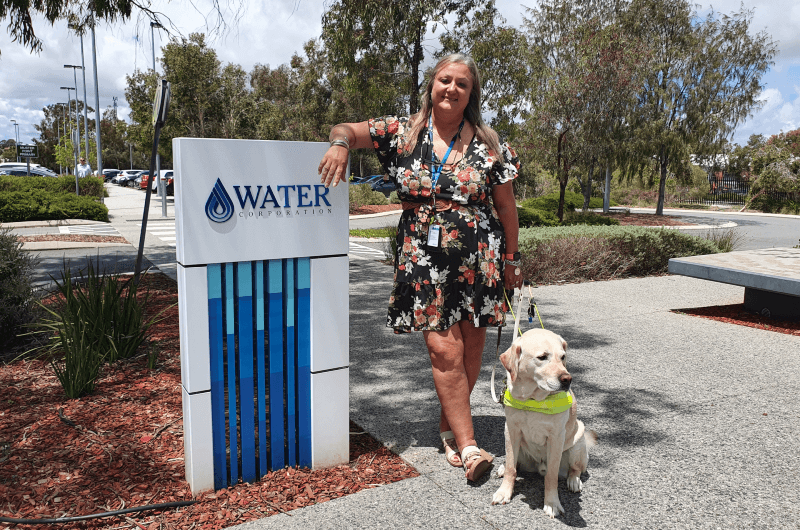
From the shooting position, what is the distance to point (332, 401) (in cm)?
283

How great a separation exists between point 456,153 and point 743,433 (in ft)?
A: 7.59

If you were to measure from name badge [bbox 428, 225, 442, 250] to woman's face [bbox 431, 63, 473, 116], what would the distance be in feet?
1.87

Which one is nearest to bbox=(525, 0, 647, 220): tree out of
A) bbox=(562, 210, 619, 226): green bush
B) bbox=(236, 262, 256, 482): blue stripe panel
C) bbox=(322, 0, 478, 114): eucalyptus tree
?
bbox=(562, 210, 619, 226): green bush

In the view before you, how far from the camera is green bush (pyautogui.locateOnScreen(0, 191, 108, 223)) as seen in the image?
16.4 m

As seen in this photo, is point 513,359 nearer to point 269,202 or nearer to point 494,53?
point 269,202

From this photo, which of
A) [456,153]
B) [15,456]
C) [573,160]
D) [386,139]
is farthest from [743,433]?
[573,160]

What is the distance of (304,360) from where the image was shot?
9.03ft

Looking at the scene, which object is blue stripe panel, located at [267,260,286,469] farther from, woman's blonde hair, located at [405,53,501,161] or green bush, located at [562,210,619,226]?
green bush, located at [562,210,619,226]

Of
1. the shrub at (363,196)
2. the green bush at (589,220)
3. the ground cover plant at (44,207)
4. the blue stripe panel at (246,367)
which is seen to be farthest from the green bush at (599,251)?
the shrub at (363,196)

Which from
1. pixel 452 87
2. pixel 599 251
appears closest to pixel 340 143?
pixel 452 87

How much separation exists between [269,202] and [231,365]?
2.41 feet

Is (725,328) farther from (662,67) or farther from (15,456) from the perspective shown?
(662,67)

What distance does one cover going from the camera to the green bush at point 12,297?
451 centimetres

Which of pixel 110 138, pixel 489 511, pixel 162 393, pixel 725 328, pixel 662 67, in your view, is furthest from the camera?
pixel 110 138
